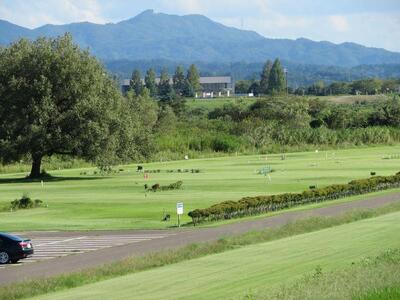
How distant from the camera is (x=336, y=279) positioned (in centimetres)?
2117

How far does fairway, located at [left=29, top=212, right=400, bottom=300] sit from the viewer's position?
23672mm

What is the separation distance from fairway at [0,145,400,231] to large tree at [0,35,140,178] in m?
3.86

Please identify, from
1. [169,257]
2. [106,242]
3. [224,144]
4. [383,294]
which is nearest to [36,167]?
[224,144]

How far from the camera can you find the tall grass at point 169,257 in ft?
88.2

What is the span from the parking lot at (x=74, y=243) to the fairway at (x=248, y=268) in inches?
321

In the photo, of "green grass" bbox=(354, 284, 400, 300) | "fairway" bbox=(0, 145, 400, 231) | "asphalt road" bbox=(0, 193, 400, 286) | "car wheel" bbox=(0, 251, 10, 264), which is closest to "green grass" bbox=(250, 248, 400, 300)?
"green grass" bbox=(354, 284, 400, 300)

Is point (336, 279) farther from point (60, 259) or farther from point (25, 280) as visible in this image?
point (60, 259)

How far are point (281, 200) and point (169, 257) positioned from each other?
2294cm

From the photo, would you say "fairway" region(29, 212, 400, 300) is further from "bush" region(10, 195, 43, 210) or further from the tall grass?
"bush" region(10, 195, 43, 210)

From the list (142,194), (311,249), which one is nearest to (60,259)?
(311,249)

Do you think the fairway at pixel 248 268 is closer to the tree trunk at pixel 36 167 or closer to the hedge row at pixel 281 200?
the hedge row at pixel 281 200

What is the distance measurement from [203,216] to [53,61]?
167ft

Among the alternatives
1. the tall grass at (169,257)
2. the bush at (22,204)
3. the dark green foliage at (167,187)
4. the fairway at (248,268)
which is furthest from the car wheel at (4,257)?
the dark green foliage at (167,187)

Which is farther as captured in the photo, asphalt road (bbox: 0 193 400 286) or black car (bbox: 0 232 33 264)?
black car (bbox: 0 232 33 264)
